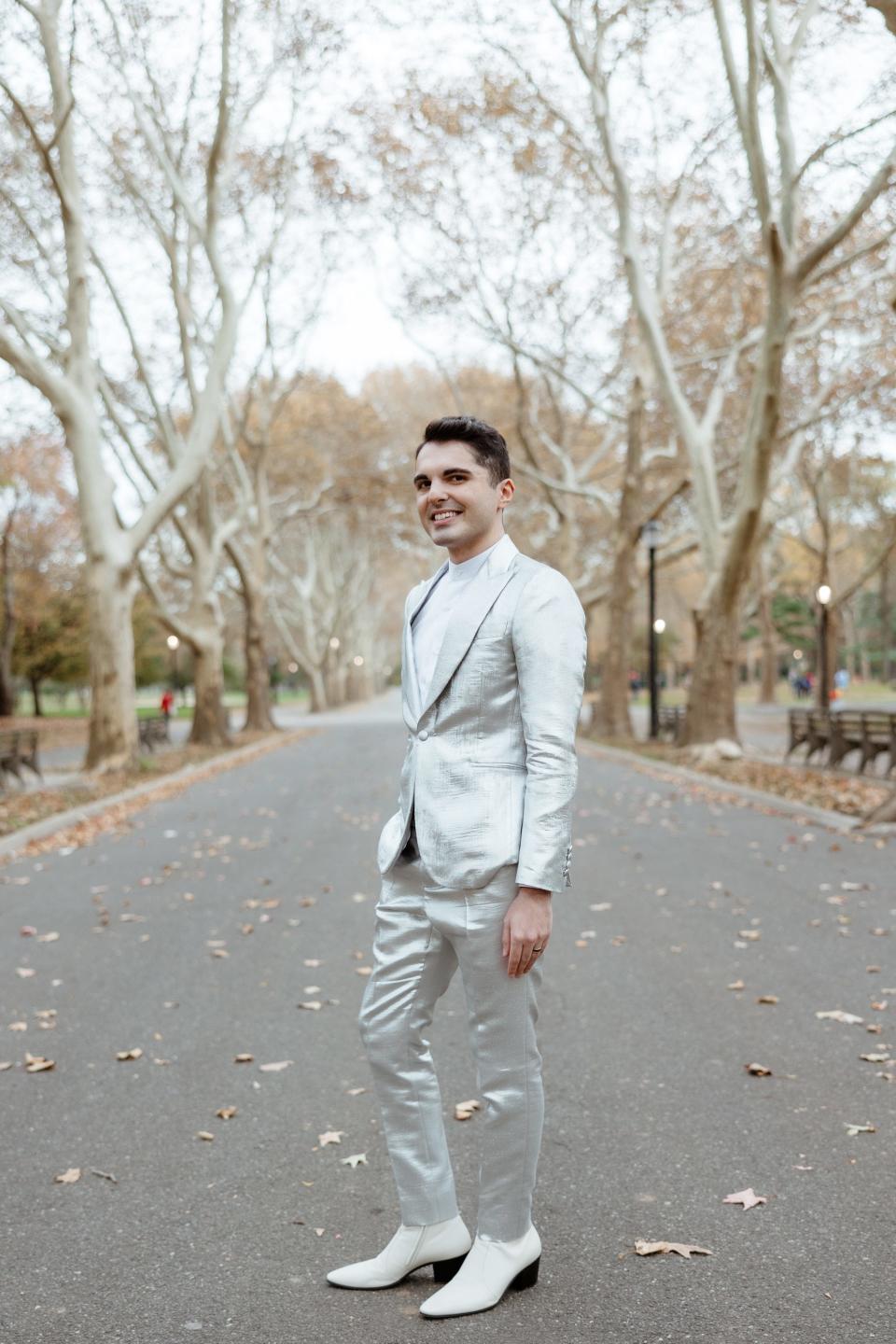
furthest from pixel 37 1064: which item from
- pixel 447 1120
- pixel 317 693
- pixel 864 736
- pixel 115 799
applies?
pixel 317 693

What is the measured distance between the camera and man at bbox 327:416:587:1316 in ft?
8.81

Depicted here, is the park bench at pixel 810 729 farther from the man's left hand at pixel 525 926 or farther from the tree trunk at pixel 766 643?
the tree trunk at pixel 766 643

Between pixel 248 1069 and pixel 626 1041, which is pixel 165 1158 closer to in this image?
pixel 248 1069

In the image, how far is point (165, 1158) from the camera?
3.84 m

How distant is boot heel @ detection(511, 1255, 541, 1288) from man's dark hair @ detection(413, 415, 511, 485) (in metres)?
1.86

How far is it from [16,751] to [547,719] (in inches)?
597

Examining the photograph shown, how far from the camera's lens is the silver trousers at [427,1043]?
272 centimetres

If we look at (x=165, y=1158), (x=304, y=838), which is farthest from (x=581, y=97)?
(x=165, y=1158)

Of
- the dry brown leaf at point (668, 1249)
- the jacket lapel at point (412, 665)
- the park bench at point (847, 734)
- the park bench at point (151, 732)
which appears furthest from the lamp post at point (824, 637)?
the jacket lapel at point (412, 665)

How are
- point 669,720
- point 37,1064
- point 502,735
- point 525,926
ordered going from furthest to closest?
point 669,720
point 37,1064
point 502,735
point 525,926

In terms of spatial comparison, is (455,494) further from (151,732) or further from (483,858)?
(151,732)

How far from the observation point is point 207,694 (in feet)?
85.8

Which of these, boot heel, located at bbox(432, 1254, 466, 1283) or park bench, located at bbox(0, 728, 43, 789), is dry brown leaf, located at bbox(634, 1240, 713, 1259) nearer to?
boot heel, located at bbox(432, 1254, 466, 1283)

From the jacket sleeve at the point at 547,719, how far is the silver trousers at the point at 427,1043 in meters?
0.10
